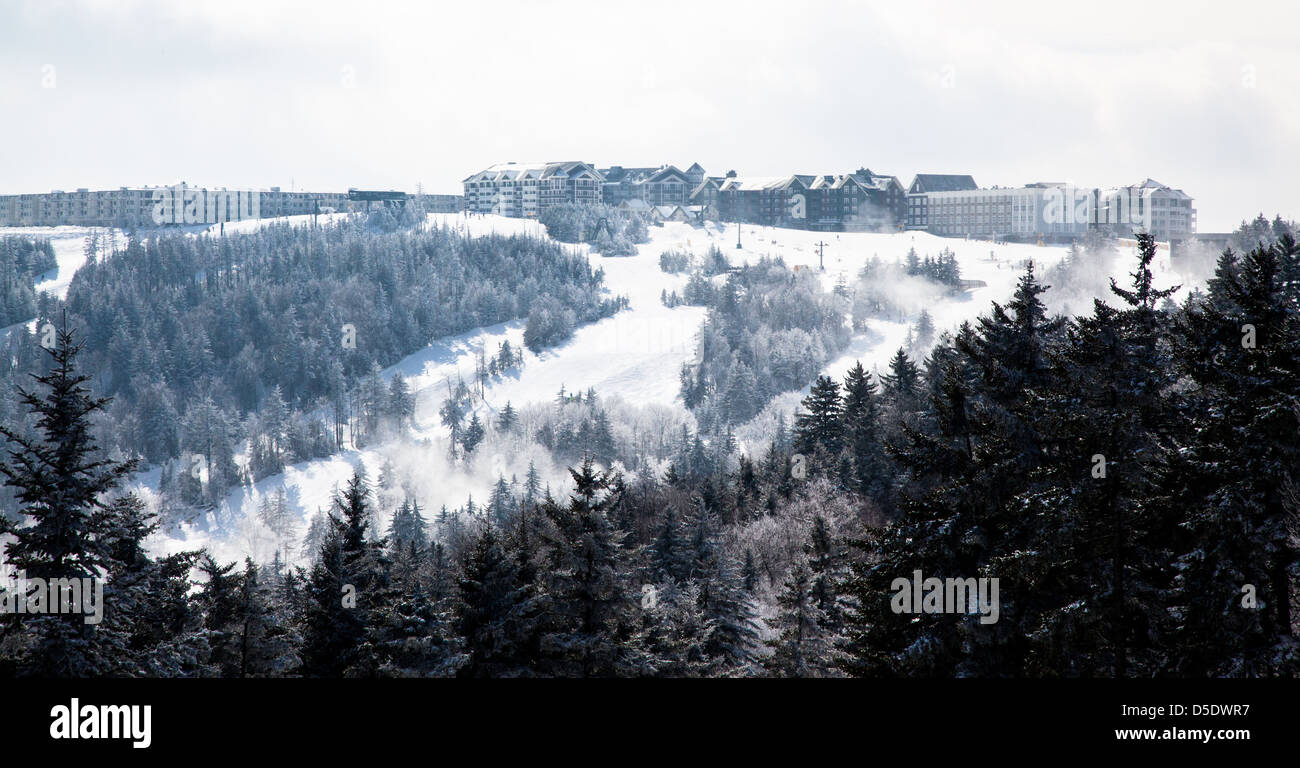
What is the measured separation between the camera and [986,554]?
2380 cm

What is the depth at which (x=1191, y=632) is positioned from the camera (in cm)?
2153

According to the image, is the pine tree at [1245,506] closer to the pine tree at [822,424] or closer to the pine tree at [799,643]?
the pine tree at [799,643]

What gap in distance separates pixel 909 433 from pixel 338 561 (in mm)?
15829

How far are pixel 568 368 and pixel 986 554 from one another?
474ft

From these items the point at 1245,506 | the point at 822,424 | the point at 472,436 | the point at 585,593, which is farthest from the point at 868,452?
the point at 472,436

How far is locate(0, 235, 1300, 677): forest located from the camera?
21172 millimetres

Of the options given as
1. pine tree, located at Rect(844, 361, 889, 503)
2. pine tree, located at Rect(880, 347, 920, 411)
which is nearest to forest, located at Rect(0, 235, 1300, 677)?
pine tree, located at Rect(844, 361, 889, 503)

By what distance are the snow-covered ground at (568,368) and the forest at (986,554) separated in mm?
95885

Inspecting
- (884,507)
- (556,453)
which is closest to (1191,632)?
(884,507)

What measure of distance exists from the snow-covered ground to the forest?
9588cm

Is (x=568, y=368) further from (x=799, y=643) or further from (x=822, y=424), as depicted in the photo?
(x=799, y=643)

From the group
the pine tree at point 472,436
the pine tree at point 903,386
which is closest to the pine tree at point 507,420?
the pine tree at point 472,436

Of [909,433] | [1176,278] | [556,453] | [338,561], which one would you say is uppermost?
[1176,278]

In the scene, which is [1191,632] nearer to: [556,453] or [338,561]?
[338,561]
